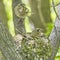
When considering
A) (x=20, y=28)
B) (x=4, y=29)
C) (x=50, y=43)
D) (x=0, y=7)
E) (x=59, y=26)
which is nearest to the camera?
(x=4, y=29)

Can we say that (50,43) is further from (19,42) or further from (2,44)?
(2,44)

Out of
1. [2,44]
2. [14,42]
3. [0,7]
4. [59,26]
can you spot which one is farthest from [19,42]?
[0,7]

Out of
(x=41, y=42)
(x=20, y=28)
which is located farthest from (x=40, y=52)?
(x=20, y=28)

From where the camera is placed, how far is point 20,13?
1669mm

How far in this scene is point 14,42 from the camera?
148cm

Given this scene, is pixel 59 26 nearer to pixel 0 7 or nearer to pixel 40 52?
pixel 40 52

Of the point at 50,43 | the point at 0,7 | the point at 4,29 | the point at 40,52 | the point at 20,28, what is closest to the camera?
the point at 4,29

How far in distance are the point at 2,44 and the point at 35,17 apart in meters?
2.11

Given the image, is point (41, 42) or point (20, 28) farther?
point (20, 28)

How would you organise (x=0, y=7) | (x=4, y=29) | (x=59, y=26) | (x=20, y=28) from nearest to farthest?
(x=4, y=29), (x=59, y=26), (x=20, y=28), (x=0, y=7)

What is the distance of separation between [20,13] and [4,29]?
317 millimetres

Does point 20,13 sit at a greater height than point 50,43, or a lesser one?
greater

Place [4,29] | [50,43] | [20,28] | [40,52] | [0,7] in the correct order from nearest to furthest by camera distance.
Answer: [4,29]
[40,52]
[50,43]
[20,28]
[0,7]

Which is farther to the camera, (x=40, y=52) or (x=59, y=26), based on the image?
(x=59, y=26)
